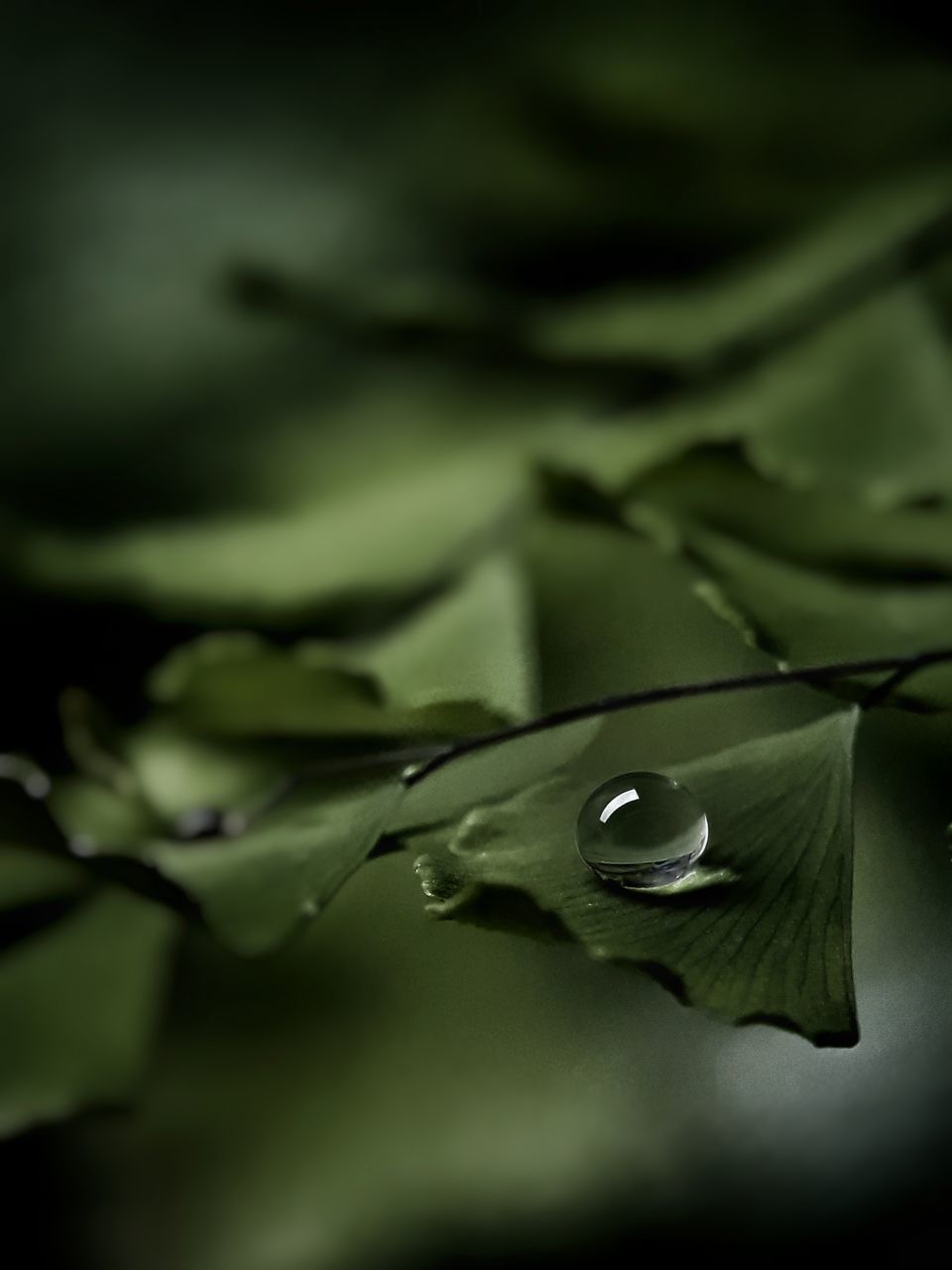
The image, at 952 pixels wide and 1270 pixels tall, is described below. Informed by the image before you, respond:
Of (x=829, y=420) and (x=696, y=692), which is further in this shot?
(x=829, y=420)

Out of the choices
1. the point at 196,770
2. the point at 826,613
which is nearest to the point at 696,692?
the point at 826,613

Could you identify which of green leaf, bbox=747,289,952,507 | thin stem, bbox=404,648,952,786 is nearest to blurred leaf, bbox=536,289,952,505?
green leaf, bbox=747,289,952,507

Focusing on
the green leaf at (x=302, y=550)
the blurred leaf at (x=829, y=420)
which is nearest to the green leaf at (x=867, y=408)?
the blurred leaf at (x=829, y=420)

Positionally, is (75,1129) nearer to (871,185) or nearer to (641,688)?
(641,688)

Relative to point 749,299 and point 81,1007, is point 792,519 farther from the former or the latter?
point 81,1007

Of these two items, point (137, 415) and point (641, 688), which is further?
point (137, 415)

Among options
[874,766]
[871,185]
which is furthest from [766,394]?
[874,766]
